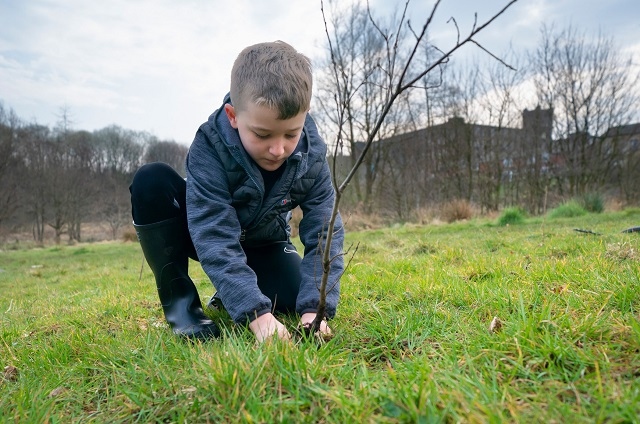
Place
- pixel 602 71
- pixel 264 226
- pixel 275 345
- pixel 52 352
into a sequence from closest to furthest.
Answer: pixel 275 345 → pixel 52 352 → pixel 264 226 → pixel 602 71

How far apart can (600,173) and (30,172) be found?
33579 millimetres

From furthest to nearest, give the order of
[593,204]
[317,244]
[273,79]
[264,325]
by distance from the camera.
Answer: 1. [593,204]
2. [317,244]
3. [273,79]
4. [264,325]

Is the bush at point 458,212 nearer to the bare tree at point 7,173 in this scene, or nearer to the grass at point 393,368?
the grass at point 393,368

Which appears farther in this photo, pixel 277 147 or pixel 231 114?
pixel 231 114

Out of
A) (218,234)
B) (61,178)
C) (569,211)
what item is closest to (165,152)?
(61,178)

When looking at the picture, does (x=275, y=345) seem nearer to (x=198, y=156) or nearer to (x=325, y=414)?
(x=325, y=414)

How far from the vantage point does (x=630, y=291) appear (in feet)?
4.82

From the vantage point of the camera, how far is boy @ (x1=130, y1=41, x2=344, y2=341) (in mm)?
1651

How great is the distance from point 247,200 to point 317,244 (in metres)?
0.40

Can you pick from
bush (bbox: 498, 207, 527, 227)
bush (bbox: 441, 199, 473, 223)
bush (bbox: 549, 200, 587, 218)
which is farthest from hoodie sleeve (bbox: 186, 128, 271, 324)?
bush (bbox: 441, 199, 473, 223)

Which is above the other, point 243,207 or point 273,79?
point 273,79

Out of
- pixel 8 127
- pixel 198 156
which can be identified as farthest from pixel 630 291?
pixel 8 127

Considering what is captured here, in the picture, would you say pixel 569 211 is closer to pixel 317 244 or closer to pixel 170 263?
pixel 317 244

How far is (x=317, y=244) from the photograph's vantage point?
1866mm
